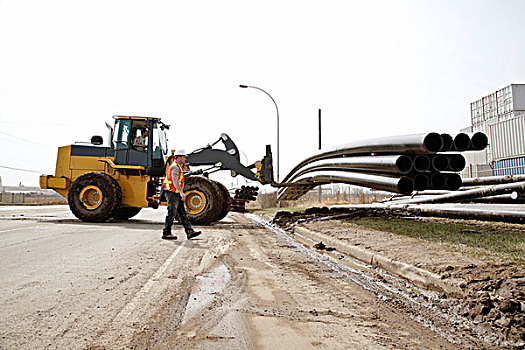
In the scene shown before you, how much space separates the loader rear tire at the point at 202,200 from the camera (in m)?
12.7

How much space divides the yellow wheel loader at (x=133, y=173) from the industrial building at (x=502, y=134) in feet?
73.9

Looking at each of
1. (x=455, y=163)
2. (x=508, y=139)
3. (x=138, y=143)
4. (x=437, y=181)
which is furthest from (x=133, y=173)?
(x=508, y=139)

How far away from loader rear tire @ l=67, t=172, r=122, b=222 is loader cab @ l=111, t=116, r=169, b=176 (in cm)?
90

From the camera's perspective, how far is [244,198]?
1709 cm

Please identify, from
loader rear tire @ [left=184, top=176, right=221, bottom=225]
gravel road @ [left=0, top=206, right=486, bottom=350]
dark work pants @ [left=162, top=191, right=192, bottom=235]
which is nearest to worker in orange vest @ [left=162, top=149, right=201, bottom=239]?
dark work pants @ [left=162, top=191, right=192, bottom=235]

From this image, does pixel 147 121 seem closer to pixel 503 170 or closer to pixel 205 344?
pixel 205 344

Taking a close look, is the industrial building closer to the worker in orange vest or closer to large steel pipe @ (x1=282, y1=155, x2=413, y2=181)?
large steel pipe @ (x1=282, y1=155, x2=413, y2=181)

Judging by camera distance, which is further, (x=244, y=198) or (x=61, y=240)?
(x=244, y=198)

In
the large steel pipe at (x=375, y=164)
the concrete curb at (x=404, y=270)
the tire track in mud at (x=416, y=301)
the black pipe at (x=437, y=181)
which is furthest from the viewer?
the black pipe at (x=437, y=181)

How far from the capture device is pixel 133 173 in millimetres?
13711

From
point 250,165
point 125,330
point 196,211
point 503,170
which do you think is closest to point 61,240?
point 196,211

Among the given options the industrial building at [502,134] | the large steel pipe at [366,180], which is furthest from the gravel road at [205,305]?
the industrial building at [502,134]

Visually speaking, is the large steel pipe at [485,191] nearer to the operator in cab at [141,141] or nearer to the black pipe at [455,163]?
Answer: the black pipe at [455,163]

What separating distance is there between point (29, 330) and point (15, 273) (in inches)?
93.9
